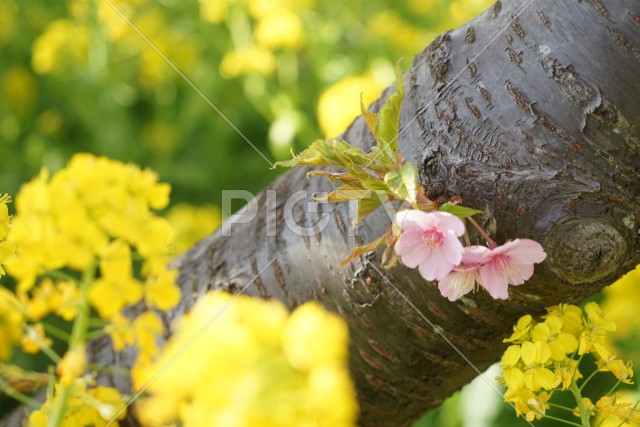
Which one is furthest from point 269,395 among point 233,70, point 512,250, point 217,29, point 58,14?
point 58,14

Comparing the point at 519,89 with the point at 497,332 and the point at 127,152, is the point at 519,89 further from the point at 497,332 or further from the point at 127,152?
the point at 127,152

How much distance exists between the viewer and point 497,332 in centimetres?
79

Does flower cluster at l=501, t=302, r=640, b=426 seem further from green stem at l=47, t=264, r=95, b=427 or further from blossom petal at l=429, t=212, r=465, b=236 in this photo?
green stem at l=47, t=264, r=95, b=427

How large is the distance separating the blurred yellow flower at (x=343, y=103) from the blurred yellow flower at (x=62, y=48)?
709 millimetres

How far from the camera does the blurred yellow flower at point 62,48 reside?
1.96 meters

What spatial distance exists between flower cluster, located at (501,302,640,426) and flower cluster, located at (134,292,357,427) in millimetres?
172

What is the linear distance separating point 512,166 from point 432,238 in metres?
0.11

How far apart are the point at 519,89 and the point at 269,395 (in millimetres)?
336

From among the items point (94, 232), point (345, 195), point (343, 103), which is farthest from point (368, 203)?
point (343, 103)

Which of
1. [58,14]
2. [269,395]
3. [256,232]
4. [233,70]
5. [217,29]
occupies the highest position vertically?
[58,14]

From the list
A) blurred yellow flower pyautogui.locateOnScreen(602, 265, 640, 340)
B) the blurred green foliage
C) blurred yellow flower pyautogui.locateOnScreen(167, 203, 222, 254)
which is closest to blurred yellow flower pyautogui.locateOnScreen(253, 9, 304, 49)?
the blurred green foliage

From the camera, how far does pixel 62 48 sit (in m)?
1.96

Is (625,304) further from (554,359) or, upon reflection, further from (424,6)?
(424,6)

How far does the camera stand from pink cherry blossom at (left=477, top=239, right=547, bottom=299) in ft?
2.02
